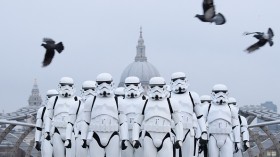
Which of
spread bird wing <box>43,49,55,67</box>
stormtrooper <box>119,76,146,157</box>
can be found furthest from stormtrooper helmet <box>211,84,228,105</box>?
spread bird wing <box>43,49,55,67</box>

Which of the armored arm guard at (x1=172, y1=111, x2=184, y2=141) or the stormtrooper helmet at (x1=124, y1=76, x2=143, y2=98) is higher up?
the stormtrooper helmet at (x1=124, y1=76, x2=143, y2=98)

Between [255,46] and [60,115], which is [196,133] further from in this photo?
[255,46]

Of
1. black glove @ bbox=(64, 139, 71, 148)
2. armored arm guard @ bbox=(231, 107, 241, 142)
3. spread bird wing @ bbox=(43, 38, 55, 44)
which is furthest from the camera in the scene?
armored arm guard @ bbox=(231, 107, 241, 142)

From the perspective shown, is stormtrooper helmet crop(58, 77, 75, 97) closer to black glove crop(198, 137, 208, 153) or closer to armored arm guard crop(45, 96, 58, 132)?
armored arm guard crop(45, 96, 58, 132)

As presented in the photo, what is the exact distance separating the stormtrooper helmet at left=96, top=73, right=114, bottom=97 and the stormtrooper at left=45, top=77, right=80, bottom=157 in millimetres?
2639

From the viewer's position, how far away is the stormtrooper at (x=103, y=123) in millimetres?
16391

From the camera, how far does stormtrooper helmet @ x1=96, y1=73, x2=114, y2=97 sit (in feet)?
54.1

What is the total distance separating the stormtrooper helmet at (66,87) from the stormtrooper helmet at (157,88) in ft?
10.6

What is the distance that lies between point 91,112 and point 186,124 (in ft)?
8.14

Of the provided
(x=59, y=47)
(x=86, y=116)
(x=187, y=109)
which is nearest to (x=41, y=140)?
(x=86, y=116)

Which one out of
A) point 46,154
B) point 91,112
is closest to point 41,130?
point 46,154

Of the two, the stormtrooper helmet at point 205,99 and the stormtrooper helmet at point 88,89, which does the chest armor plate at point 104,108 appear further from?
the stormtrooper helmet at point 205,99

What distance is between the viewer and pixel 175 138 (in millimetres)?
16672

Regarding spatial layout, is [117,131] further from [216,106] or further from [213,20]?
[213,20]
